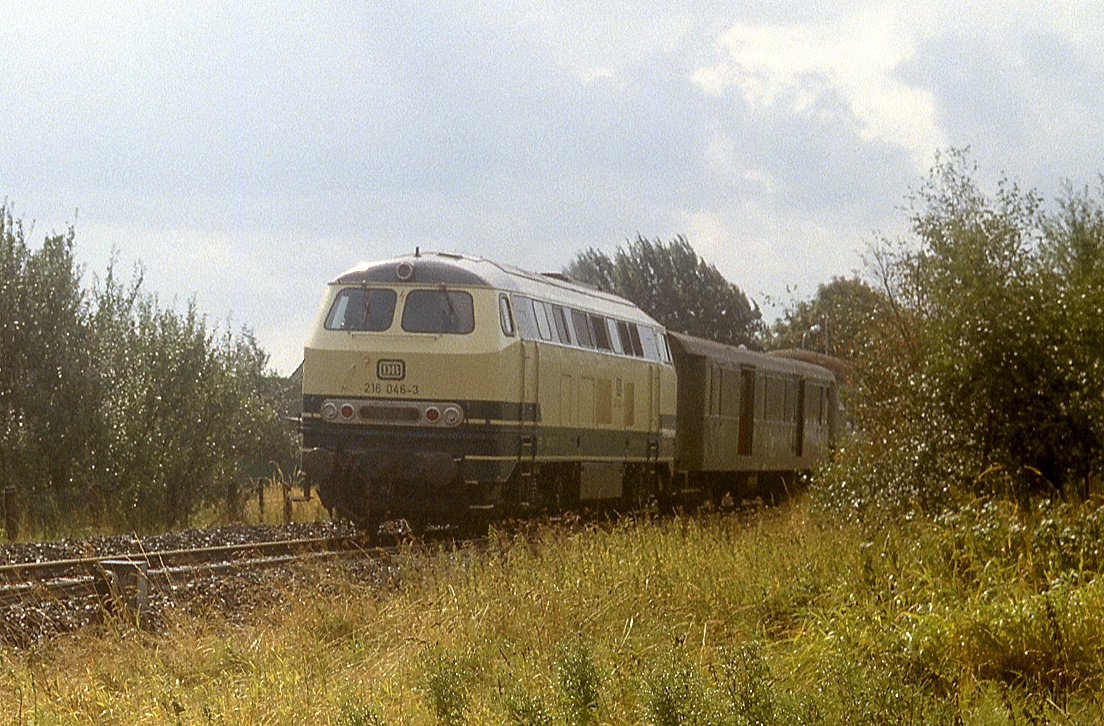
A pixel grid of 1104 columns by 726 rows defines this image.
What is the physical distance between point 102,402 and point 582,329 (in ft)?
26.2

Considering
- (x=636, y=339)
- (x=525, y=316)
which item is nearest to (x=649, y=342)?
(x=636, y=339)

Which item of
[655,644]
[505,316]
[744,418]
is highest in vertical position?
[505,316]

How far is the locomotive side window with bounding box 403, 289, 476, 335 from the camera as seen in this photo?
15742 millimetres

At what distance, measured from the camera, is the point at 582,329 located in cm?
1808

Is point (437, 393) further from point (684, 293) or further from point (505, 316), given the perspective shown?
point (684, 293)

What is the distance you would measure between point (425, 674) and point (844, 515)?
9.32m

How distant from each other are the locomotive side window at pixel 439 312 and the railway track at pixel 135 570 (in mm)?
2522

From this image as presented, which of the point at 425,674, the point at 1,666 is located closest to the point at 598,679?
the point at 425,674

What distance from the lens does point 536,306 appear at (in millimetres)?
16766

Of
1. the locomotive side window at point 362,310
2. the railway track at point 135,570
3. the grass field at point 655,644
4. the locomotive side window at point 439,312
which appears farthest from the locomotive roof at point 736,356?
the grass field at point 655,644

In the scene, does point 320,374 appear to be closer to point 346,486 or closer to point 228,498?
point 346,486

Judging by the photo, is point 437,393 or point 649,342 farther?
point 649,342

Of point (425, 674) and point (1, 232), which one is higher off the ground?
point (1, 232)

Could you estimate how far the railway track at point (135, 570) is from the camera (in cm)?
970
